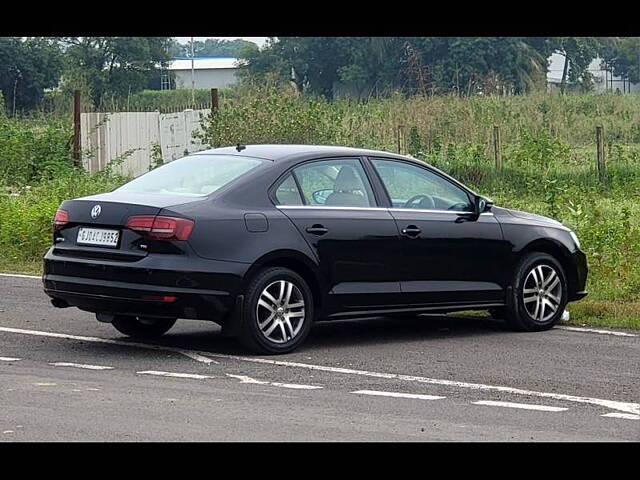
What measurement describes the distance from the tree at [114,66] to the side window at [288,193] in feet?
162

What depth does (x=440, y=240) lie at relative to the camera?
1123 cm

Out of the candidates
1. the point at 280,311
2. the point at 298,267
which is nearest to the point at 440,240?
the point at 298,267

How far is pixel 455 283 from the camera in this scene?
11344 millimetres

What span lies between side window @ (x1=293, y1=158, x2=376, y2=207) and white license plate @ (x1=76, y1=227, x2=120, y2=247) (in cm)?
157

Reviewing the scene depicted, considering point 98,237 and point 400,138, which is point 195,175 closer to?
point 98,237

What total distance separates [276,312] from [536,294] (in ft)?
8.90

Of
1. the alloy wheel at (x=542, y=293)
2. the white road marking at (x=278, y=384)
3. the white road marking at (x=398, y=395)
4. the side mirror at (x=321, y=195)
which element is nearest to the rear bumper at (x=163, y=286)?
the white road marking at (x=278, y=384)

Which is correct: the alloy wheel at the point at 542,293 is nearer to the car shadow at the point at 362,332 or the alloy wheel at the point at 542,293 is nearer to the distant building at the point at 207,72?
the car shadow at the point at 362,332

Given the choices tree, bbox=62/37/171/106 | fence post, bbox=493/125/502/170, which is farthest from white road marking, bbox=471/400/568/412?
tree, bbox=62/37/171/106

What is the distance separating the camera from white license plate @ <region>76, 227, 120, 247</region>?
10023mm

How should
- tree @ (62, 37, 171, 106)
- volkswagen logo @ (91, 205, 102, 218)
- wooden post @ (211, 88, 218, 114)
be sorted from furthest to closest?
tree @ (62, 37, 171, 106)
wooden post @ (211, 88, 218, 114)
volkswagen logo @ (91, 205, 102, 218)

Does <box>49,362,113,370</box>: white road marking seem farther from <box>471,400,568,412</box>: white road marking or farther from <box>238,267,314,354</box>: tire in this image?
<box>471,400,568,412</box>: white road marking

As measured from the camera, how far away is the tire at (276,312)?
396 inches

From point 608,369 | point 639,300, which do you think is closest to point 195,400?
point 608,369
